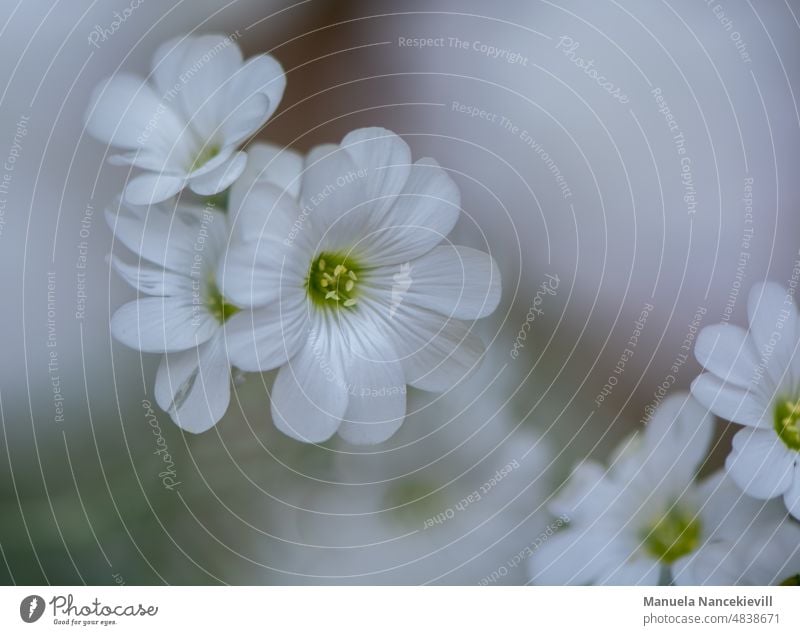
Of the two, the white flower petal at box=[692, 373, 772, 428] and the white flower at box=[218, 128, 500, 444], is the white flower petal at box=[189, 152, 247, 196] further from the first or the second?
the white flower petal at box=[692, 373, 772, 428]

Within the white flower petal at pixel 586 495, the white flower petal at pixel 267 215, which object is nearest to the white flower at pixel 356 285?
the white flower petal at pixel 267 215

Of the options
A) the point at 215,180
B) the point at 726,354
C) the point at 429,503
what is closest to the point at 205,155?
the point at 215,180

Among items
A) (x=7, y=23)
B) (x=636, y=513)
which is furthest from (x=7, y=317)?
(x=636, y=513)

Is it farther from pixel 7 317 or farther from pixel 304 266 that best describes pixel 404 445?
pixel 7 317

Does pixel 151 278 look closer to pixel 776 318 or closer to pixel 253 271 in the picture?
pixel 253 271

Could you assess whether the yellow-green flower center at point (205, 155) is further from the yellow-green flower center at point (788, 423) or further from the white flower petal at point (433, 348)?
the yellow-green flower center at point (788, 423)

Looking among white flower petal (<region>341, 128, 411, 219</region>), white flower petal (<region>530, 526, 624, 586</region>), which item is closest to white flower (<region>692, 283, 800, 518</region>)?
white flower petal (<region>530, 526, 624, 586</region>)

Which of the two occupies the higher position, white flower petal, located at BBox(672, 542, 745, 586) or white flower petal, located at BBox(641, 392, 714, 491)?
white flower petal, located at BBox(641, 392, 714, 491)
